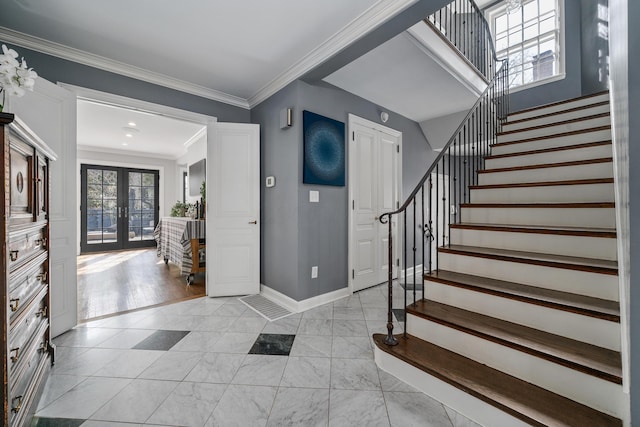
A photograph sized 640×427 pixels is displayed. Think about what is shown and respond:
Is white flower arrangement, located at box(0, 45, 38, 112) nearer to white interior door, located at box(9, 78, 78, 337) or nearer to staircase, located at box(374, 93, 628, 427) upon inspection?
white interior door, located at box(9, 78, 78, 337)

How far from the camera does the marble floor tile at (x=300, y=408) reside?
1316 mm

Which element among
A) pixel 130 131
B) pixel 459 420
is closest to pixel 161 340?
pixel 459 420

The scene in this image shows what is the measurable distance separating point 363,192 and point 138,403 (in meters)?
2.82

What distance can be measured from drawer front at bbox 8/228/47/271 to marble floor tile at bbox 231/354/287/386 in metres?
1.24

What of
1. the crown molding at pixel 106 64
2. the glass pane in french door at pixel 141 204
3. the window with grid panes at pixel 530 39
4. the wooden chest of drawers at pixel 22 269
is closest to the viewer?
the wooden chest of drawers at pixel 22 269

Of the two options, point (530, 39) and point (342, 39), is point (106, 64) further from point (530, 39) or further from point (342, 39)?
point (530, 39)

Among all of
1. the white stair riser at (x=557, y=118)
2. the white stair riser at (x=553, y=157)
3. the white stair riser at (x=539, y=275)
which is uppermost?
the white stair riser at (x=557, y=118)

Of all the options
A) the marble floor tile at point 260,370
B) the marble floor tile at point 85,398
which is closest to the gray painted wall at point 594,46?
the marble floor tile at point 260,370

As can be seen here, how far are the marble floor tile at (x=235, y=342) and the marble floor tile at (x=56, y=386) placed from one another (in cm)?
81

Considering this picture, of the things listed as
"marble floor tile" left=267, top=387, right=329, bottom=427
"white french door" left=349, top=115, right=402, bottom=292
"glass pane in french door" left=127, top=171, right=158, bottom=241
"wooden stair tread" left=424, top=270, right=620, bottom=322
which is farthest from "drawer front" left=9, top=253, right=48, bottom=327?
"glass pane in french door" left=127, top=171, right=158, bottom=241

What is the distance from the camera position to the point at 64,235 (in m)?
2.23

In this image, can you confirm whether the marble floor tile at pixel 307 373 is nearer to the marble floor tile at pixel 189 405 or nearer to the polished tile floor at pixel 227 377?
the polished tile floor at pixel 227 377

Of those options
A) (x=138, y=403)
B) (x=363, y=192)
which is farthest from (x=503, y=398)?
(x=363, y=192)

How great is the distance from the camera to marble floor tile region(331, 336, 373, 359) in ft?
6.24
